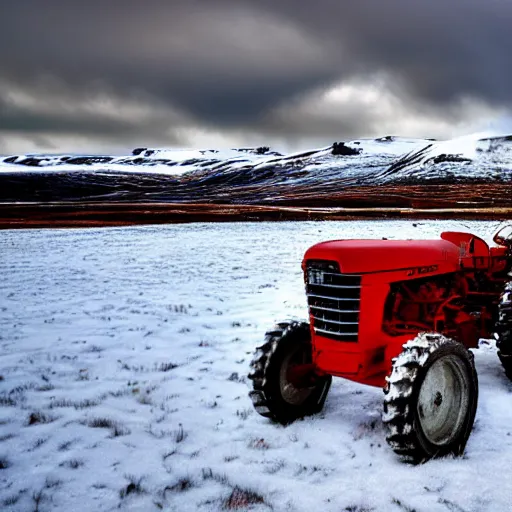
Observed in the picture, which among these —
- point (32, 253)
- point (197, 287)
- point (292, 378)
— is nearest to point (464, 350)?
point (292, 378)

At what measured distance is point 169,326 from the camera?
786cm

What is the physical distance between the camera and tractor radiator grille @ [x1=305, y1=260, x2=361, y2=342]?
406cm

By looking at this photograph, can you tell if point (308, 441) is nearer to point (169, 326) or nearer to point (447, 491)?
point (447, 491)

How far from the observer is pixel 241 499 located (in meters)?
3.39

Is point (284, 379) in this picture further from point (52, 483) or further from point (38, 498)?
point (38, 498)

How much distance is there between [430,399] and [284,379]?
4.25 feet

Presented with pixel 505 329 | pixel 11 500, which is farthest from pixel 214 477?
pixel 505 329

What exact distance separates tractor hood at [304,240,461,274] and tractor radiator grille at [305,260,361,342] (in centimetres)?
7

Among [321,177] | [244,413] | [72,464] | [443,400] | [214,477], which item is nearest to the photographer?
[214,477]

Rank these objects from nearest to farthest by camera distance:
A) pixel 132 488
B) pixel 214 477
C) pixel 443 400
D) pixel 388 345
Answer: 1. pixel 132 488
2. pixel 214 477
3. pixel 443 400
4. pixel 388 345

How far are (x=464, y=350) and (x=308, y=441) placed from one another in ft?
5.05

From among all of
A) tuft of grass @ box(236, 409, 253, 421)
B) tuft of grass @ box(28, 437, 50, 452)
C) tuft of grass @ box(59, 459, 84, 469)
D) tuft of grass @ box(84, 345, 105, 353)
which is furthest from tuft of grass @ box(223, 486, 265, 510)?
tuft of grass @ box(84, 345, 105, 353)

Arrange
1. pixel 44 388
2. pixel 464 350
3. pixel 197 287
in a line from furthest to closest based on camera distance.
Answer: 1. pixel 197 287
2. pixel 44 388
3. pixel 464 350

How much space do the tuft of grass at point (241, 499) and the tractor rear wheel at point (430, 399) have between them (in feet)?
3.56
